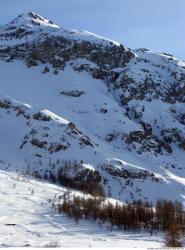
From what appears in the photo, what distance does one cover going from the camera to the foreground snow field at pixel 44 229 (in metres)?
29.5

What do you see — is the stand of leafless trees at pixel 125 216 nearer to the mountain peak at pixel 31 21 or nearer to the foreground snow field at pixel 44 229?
the foreground snow field at pixel 44 229

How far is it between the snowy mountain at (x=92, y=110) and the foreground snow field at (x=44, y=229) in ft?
84.6

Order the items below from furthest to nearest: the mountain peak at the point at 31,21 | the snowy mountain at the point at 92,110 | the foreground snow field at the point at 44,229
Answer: the mountain peak at the point at 31,21 → the snowy mountain at the point at 92,110 → the foreground snow field at the point at 44,229

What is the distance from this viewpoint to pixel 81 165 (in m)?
74.6

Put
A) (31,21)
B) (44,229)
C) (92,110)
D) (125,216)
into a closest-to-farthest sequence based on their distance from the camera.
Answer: (44,229) < (125,216) < (92,110) < (31,21)

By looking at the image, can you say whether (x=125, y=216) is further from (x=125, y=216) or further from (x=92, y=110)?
(x=92, y=110)

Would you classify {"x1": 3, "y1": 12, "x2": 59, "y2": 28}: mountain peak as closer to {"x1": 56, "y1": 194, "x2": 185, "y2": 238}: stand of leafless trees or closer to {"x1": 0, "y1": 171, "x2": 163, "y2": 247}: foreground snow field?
{"x1": 0, "y1": 171, "x2": 163, "y2": 247}: foreground snow field

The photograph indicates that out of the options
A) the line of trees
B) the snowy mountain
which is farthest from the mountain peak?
the line of trees

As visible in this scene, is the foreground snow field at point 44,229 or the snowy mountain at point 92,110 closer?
the foreground snow field at point 44,229

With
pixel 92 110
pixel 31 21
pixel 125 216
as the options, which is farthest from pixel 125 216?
pixel 31 21

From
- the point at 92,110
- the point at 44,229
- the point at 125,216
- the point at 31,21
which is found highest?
the point at 31,21

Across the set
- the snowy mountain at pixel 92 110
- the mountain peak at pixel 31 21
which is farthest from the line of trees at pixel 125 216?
the mountain peak at pixel 31 21

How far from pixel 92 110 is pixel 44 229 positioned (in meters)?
65.2

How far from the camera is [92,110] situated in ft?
321
